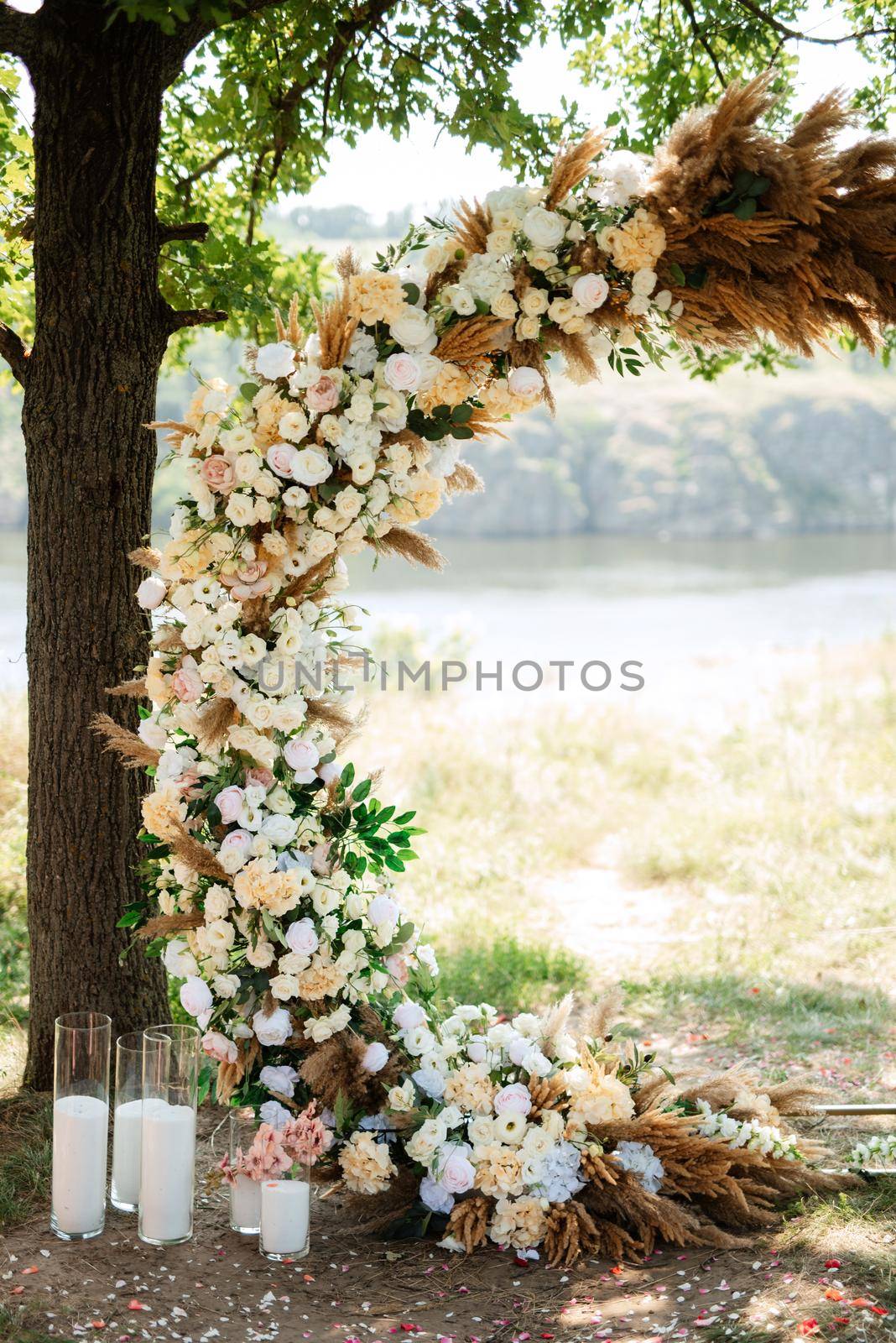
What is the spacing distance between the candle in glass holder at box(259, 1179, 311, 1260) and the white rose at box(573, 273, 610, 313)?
227cm

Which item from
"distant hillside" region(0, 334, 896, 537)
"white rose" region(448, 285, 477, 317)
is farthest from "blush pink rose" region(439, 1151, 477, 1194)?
"distant hillside" region(0, 334, 896, 537)

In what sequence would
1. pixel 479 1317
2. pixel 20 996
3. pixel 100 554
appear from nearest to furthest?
pixel 479 1317
pixel 100 554
pixel 20 996

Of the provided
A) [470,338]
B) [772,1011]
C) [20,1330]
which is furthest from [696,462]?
[20,1330]

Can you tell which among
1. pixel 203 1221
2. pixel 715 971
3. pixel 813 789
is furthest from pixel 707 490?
pixel 203 1221


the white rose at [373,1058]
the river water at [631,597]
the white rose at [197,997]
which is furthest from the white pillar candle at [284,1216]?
the river water at [631,597]

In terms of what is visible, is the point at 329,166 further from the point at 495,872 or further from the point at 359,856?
the point at 495,872

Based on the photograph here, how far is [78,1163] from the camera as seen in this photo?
2.96 meters

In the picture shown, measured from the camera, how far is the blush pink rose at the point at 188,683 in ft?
10.3

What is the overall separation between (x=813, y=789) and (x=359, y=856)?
517 centimetres

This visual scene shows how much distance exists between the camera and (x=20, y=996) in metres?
4.99

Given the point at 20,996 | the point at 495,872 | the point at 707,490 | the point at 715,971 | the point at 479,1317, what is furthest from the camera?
the point at 707,490

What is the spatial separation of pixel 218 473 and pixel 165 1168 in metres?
1.70

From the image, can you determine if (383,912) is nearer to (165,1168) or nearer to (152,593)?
(165,1168)

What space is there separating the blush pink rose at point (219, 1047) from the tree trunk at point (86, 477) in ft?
2.34
